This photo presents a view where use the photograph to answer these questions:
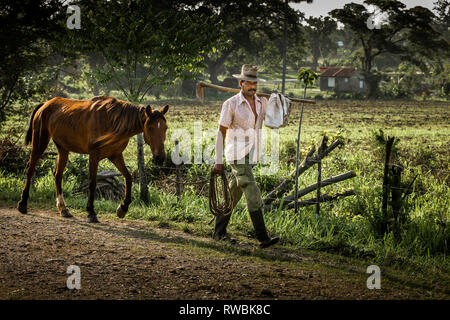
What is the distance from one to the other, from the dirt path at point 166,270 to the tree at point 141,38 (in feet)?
8.79

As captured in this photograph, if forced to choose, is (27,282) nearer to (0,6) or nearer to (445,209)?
(445,209)

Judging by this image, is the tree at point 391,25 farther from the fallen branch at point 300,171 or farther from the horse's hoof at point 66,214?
the horse's hoof at point 66,214

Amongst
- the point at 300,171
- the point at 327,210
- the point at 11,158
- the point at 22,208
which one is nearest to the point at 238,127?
the point at 300,171

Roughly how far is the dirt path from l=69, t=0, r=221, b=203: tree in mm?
2680

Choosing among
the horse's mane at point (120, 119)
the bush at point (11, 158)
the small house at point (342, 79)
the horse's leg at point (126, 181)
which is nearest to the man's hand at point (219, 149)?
the horse's mane at point (120, 119)

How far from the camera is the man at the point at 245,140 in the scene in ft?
17.8

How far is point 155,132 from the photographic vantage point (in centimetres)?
614

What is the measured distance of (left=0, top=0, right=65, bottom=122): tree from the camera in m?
10.5

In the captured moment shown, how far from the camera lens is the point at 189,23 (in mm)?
8391

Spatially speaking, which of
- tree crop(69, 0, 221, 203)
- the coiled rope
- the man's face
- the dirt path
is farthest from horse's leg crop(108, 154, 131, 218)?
the man's face

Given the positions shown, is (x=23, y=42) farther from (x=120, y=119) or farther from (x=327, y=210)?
(x=327, y=210)

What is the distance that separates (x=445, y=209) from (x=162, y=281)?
182 inches

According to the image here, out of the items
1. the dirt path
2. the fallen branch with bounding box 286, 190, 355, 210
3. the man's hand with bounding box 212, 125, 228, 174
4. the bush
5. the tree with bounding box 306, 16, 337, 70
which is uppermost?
the tree with bounding box 306, 16, 337, 70

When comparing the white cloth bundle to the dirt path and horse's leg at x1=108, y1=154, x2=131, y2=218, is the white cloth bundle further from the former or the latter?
horse's leg at x1=108, y1=154, x2=131, y2=218
